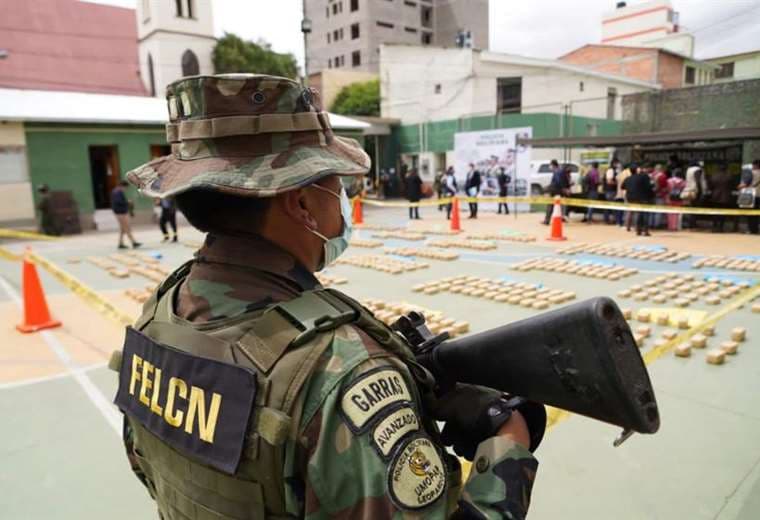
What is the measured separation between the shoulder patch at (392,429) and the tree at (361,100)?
1452 inches

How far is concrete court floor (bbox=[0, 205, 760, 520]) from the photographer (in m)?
2.76

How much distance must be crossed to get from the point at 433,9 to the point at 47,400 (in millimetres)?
68660

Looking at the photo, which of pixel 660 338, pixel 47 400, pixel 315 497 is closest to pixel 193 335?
pixel 315 497

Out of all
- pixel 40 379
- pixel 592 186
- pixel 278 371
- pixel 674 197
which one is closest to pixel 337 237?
pixel 278 371

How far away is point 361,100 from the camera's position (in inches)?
1437

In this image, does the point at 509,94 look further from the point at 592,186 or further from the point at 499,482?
the point at 499,482

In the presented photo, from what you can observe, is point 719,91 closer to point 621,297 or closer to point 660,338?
point 621,297

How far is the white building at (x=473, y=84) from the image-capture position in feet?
95.8

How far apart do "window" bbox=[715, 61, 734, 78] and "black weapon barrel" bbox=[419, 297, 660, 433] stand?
2093 inches

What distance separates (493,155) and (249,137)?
64.0ft

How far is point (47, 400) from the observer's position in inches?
167

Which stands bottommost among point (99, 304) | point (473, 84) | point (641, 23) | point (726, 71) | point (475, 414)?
point (99, 304)

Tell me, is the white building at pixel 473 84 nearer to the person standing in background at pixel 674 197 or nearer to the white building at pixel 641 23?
the person standing in background at pixel 674 197

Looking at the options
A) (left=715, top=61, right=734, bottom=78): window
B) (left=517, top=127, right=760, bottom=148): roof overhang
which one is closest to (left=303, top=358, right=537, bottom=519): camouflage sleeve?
(left=517, top=127, right=760, bottom=148): roof overhang
